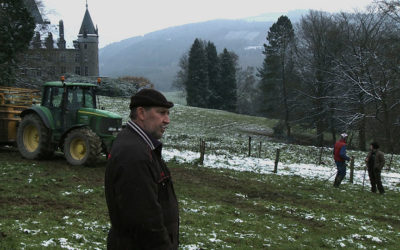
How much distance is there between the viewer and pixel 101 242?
263 inches

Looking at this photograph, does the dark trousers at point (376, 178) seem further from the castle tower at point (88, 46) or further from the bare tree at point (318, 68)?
the castle tower at point (88, 46)

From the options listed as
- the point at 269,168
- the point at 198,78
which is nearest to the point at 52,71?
the point at 269,168

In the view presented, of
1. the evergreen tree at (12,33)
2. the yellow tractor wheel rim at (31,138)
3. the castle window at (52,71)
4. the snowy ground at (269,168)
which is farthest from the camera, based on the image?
the castle window at (52,71)

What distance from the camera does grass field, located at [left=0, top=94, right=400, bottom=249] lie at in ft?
23.4

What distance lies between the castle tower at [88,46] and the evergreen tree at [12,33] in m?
67.9

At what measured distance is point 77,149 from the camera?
47.1ft

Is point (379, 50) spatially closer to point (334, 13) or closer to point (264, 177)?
point (334, 13)

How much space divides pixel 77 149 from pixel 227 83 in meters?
60.0

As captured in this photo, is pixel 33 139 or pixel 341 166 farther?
pixel 33 139

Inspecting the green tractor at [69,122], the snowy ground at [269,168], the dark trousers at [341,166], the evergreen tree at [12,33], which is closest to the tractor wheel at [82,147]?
the green tractor at [69,122]

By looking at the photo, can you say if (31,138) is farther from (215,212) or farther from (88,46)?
(88,46)

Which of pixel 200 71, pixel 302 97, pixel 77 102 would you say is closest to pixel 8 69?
pixel 77 102

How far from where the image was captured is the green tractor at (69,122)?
14.2m

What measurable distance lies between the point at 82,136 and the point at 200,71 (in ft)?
194
